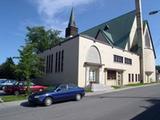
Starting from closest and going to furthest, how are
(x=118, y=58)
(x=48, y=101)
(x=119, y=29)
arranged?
(x=48, y=101), (x=118, y=58), (x=119, y=29)

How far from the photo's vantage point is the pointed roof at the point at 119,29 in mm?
49897

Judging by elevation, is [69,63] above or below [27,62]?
above

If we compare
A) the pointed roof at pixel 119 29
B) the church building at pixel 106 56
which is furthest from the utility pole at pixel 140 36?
the pointed roof at pixel 119 29

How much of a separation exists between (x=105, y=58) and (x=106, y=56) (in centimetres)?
47

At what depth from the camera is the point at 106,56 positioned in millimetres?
36562

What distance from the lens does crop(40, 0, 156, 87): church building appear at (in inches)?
1243

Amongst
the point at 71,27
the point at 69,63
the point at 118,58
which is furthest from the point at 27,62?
the point at 71,27

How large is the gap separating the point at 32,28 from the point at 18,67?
3877 cm

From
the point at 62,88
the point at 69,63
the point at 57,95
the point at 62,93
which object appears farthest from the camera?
the point at 69,63

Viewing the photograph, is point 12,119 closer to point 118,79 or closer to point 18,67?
point 18,67

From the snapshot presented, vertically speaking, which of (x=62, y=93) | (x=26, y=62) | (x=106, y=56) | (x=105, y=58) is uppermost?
(x=106, y=56)

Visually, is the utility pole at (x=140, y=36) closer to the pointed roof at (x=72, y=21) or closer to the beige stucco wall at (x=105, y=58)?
the beige stucco wall at (x=105, y=58)

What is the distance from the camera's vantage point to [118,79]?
39969 mm

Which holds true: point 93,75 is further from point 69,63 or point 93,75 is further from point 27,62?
point 27,62
